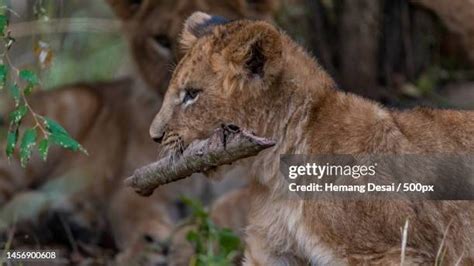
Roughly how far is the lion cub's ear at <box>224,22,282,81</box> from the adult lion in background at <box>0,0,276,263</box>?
2362 millimetres

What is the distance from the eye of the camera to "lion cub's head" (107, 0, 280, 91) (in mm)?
7230

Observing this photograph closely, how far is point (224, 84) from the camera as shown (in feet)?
15.2

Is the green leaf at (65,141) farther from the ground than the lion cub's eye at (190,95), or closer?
closer

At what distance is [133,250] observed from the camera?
289 inches

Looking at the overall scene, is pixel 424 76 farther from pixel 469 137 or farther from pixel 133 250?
pixel 469 137

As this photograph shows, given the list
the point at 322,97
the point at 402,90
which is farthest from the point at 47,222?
the point at 322,97

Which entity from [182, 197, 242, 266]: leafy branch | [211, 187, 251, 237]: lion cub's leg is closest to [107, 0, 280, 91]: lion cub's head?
[211, 187, 251, 237]: lion cub's leg

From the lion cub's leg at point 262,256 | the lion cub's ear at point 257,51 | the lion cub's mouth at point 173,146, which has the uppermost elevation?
the lion cub's ear at point 257,51

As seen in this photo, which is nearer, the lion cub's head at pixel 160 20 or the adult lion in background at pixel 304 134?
the adult lion in background at pixel 304 134

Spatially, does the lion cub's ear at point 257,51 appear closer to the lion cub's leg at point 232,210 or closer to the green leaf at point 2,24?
the green leaf at point 2,24

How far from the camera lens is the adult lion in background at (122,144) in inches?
287

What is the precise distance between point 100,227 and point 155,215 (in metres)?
0.40

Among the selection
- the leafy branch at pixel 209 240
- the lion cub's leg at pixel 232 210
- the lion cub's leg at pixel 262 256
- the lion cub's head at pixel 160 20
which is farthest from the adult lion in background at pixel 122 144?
the lion cub's leg at pixel 262 256

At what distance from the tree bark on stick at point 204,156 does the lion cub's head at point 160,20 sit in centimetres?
239
